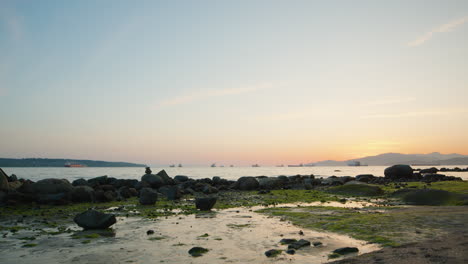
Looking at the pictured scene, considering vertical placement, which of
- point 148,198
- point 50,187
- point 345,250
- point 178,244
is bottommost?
point 148,198

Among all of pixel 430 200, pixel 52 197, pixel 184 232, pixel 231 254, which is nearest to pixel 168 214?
pixel 184 232

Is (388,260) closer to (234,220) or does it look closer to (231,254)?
(231,254)

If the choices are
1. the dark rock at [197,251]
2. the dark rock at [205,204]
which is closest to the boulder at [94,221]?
the dark rock at [197,251]

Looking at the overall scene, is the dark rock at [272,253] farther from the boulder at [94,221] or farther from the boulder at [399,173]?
the boulder at [399,173]

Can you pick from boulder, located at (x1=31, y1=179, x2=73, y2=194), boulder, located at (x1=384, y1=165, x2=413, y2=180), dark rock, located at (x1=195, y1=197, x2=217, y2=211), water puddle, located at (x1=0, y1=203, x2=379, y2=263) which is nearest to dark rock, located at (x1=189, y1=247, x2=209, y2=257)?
water puddle, located at (x1=0, y1=203, x2=379, y2=263)

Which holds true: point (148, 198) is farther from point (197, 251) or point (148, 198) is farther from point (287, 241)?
point (287, 241)

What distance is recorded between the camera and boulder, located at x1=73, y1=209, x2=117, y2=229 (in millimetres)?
13391

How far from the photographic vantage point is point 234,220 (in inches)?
610

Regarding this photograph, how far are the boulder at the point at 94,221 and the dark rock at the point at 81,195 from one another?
1275 centimetres

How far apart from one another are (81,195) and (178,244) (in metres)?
18.1

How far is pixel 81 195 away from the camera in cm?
2511

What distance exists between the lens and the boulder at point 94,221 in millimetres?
13391

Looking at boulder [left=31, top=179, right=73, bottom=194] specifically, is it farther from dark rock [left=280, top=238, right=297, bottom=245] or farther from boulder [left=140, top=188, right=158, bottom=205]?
dark rock [left=280, top=238, right=297, bottom=245]

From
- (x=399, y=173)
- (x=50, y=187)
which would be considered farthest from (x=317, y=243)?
(x=399, y=173)
